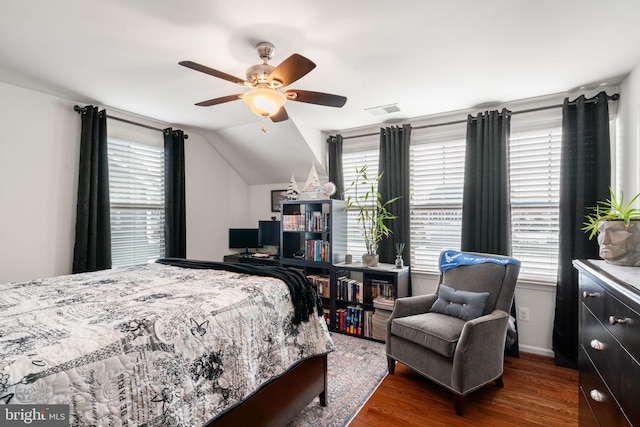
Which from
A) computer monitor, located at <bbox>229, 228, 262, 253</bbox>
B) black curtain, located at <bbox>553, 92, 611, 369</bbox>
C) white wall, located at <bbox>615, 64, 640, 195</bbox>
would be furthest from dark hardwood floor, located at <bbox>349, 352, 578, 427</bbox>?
computer monitor, located at <bbox>229, 228, 262, 253</bbox>

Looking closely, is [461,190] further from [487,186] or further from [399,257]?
[399,257]

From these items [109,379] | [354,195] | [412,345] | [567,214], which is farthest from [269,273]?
[567,214]

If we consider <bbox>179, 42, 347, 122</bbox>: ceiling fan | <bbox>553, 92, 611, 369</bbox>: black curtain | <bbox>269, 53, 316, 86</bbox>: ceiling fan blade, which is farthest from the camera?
<bbox>553, 92, 611, 369</bbox>: black curtain

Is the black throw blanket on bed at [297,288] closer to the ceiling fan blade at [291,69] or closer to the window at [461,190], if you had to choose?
the ceiling fan blade at [291,69]

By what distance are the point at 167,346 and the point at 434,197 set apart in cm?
300

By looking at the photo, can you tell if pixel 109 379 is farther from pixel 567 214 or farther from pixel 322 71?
pixel 567 214

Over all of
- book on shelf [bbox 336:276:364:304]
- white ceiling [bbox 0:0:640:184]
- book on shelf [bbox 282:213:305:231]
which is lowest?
book on shelf [bbox 336:276:364:304]

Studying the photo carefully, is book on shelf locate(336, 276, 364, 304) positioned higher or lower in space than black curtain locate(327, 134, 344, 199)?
lower

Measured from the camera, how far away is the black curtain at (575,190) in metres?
2.57

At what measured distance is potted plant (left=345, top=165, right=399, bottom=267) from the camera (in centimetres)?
346

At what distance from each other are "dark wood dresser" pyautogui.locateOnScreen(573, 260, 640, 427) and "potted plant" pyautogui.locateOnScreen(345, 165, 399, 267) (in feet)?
6.35

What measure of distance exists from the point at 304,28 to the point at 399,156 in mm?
2006

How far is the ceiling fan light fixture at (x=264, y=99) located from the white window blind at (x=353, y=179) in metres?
2.07

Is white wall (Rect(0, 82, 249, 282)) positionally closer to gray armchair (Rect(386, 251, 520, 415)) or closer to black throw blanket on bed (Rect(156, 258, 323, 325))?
black throw blanket on bed (Rect(156, 258, 323, 325))
